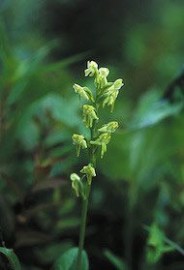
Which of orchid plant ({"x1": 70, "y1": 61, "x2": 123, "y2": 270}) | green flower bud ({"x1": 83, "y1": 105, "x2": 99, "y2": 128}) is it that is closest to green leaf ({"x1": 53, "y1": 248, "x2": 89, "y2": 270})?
orchid plant ({"x1": 70, "y1": 61, "x2": 123, "y2": 270})

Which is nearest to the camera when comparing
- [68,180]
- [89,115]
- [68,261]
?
[89,115]

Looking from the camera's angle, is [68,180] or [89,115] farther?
[68,180]

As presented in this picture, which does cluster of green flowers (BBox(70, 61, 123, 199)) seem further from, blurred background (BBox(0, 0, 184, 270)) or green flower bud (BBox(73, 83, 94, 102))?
blurred background (BBox(0, 0, 184, 270))

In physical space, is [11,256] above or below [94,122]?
below

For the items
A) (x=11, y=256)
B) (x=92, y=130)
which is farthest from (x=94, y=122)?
(x=11, y=256)

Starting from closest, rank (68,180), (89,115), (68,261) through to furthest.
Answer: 1. (89,115)
2. (68,261)
3. (68,180)

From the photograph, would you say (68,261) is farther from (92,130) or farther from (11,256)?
(92,130)

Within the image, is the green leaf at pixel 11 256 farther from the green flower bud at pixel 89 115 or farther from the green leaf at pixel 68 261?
the green flower bud at pixel 89 115

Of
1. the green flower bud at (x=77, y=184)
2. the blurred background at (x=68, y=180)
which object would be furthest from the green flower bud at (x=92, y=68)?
the blurred background at (x=68, y=180)

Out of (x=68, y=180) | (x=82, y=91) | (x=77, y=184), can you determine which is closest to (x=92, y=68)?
(x=82, y=91)

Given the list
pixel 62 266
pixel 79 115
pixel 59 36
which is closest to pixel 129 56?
pixel 59 36

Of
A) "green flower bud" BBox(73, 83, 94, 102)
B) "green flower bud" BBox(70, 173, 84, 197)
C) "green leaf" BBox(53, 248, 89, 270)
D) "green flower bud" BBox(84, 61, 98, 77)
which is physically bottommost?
"green leaf" BBox(53, 248, 89, 270)

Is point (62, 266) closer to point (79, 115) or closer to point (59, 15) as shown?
point (79, 115)
